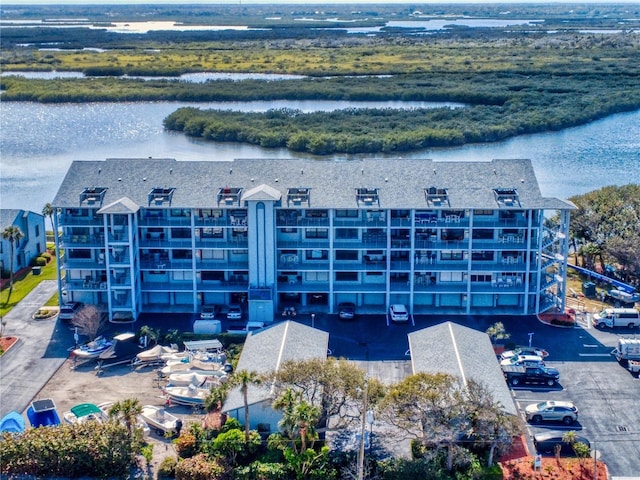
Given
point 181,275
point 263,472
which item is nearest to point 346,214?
point 181,275

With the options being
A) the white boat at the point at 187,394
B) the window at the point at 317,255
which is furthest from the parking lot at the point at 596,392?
the white boat at the point at 187,394

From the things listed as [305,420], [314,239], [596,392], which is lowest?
[596,392]

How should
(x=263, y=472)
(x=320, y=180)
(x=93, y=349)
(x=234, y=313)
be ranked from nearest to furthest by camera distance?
1. (x=263, y=472)
2. (x=93, y=349)
3. (x=234, y=313)
4. (x=320, y=180)

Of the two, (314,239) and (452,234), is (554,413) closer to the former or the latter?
(452,234)

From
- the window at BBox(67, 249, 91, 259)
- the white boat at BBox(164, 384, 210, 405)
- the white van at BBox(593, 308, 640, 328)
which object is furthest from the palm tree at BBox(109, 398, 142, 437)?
the white van at BBox(593, 308, 640, 328)

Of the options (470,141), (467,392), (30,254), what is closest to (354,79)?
(470,141)
